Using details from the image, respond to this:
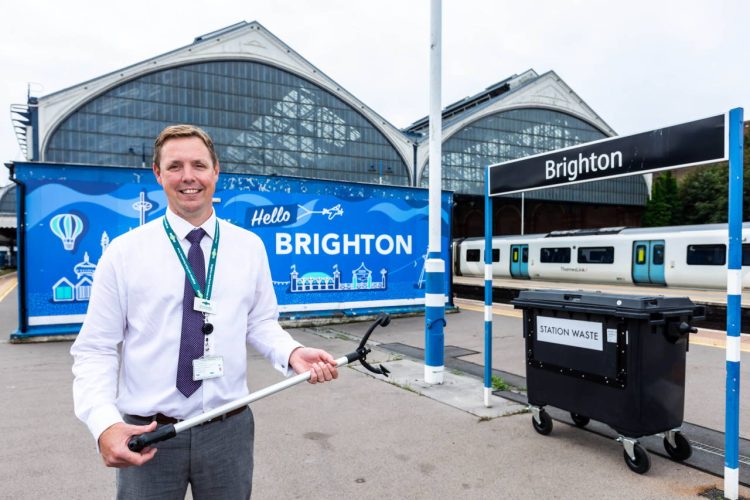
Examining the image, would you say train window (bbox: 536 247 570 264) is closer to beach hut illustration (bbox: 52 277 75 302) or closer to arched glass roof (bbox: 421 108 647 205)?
beach hut illustration (bbox: 52 277 75 302)

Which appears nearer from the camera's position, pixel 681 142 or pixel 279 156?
pixel 681 142

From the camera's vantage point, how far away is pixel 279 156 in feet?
161

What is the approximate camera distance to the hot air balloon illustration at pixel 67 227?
878cm

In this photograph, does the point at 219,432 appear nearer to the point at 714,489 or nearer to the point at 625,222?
the point at 714,489

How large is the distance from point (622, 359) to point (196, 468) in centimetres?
315

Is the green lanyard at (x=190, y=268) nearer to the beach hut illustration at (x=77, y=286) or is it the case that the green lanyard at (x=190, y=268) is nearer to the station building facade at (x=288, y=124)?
the beach hut illustration at (x=77, y=286)

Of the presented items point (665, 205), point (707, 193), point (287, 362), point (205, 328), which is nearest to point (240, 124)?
point (665, 205)

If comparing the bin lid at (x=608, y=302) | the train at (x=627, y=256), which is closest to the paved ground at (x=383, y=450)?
the bin lid at (x=608, y=302)

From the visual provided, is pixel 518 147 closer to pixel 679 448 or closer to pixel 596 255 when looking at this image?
pixel 596 255

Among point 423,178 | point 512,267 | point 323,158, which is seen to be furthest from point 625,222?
point 512,267

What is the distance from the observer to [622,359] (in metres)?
3.76

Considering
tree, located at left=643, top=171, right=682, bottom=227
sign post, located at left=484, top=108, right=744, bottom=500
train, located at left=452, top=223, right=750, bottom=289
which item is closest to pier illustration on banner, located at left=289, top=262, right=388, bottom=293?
sign post, located at left=484, top=108, right=744, bottom=500

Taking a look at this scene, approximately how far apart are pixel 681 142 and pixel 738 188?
48 centimetres

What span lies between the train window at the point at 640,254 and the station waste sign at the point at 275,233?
9263mm
